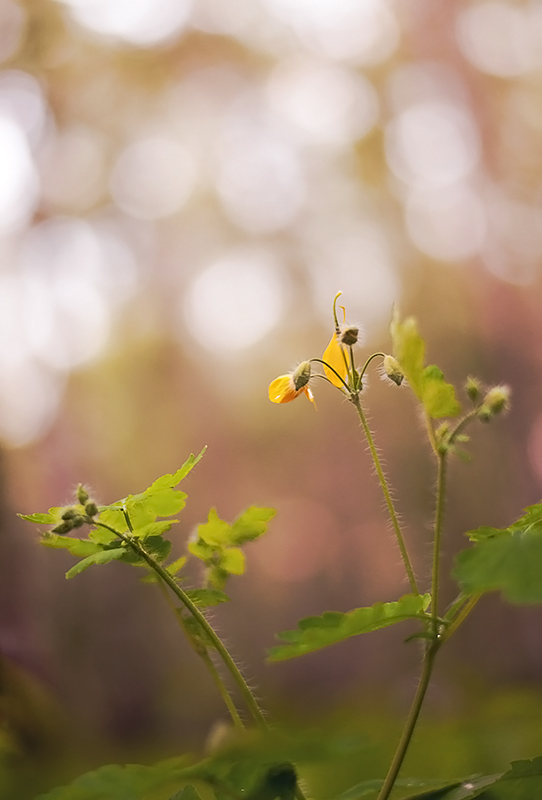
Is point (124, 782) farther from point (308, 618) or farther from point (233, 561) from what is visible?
point (233, 561)

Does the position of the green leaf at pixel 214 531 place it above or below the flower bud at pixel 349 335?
below

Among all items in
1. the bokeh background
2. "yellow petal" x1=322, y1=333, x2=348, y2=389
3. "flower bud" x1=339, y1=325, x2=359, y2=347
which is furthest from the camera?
the bokeh background

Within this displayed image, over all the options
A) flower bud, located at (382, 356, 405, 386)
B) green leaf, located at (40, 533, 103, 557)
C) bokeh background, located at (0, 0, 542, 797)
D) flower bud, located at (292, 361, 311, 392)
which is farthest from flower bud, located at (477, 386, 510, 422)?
bokeh background, located at (0, 0, 542, 797)

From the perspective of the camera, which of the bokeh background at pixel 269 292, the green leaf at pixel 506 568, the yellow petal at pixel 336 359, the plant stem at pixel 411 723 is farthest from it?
the bokeh background at pixel 269 292

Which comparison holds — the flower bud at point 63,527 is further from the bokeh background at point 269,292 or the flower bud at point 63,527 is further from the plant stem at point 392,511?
the bokeh background at point 269,292

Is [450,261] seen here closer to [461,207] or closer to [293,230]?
[461,207]

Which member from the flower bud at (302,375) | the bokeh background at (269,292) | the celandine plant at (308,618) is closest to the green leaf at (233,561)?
the celandine plant at (308,618)

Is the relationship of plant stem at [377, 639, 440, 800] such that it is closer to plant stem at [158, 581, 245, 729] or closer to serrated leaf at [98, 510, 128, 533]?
plant stem at [158, 581, 245, 729]

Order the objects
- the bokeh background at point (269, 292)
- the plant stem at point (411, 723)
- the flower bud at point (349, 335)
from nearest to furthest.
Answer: the plant stem at point (411, 723) < the flower bud at point (349, 335) < the bokeh background at point (269, 292)
